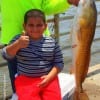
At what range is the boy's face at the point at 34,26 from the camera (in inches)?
153

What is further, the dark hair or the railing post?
the railing post

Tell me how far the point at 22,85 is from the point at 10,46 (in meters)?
0.41

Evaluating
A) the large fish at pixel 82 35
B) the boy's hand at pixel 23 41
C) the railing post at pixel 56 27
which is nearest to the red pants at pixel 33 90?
the boy's hand at pixel 23 41

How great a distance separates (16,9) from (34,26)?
33 centimetres

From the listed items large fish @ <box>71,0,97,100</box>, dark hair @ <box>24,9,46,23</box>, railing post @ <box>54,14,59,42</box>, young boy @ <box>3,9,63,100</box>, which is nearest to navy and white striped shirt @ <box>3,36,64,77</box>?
young boy @ <box>3,9,63,100</box>

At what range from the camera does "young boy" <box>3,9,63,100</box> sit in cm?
391

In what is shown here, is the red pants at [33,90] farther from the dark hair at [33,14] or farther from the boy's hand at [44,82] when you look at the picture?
the dark hair at [33,14]

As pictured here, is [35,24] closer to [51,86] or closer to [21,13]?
[21,13]

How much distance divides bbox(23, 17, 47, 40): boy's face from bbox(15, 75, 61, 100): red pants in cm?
43

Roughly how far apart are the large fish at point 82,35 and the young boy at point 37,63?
0.76 m

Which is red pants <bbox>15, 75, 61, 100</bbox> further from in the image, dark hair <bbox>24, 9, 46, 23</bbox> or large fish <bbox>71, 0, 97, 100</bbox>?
large fish <bbox>71, 0, 97, 100</bbox>

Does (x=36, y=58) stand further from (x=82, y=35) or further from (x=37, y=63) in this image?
(x=82, y=35)

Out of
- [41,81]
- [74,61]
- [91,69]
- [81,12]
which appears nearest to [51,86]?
[41,81]

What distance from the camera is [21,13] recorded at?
13.5 ft
